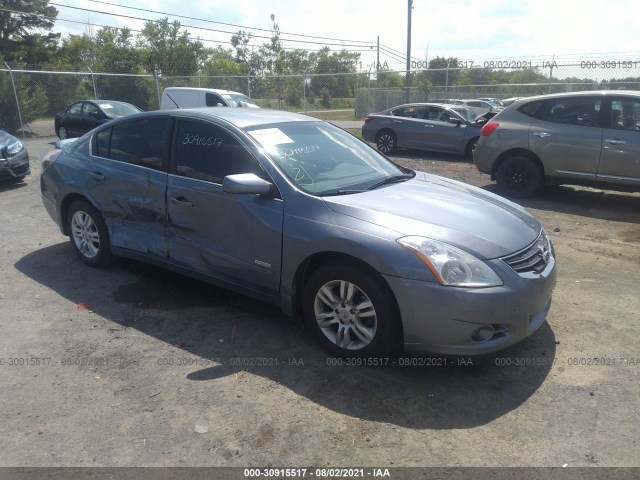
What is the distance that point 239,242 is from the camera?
167 inches

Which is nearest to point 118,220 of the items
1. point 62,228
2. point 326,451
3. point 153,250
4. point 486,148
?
point 153,250

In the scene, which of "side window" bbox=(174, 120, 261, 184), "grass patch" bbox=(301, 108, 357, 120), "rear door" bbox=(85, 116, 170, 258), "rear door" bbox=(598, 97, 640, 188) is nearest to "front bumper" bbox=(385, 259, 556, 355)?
"side window" bbox=(174, 120, 261, 184)

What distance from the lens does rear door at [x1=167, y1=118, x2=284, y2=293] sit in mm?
4102

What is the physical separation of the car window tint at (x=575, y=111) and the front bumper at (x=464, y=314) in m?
5.79

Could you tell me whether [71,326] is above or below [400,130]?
below

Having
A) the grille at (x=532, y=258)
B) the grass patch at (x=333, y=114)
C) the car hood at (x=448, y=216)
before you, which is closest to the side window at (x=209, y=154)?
the car hood at (x=448, y=216)

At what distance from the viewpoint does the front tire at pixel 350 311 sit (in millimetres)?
3558

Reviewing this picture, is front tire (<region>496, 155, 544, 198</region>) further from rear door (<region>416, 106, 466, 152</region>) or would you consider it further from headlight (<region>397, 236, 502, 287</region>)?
headlight (<region>397, 236, 502, 287</region>)

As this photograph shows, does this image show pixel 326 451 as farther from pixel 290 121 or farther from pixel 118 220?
pixel 118 220

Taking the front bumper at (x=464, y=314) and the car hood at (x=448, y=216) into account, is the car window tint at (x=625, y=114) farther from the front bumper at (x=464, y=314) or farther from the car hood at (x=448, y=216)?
the front bumper at (x=464, y=314)

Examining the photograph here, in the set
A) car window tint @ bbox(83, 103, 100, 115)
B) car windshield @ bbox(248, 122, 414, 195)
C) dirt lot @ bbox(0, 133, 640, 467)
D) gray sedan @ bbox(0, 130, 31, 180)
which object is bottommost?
dirt lot @ bbox(0, 133, 640, 467)

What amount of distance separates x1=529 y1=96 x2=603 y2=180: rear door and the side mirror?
19.9 ft

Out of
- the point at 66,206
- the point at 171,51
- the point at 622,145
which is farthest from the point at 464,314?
the point at 171,51

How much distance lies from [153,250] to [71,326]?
0.91 metres
